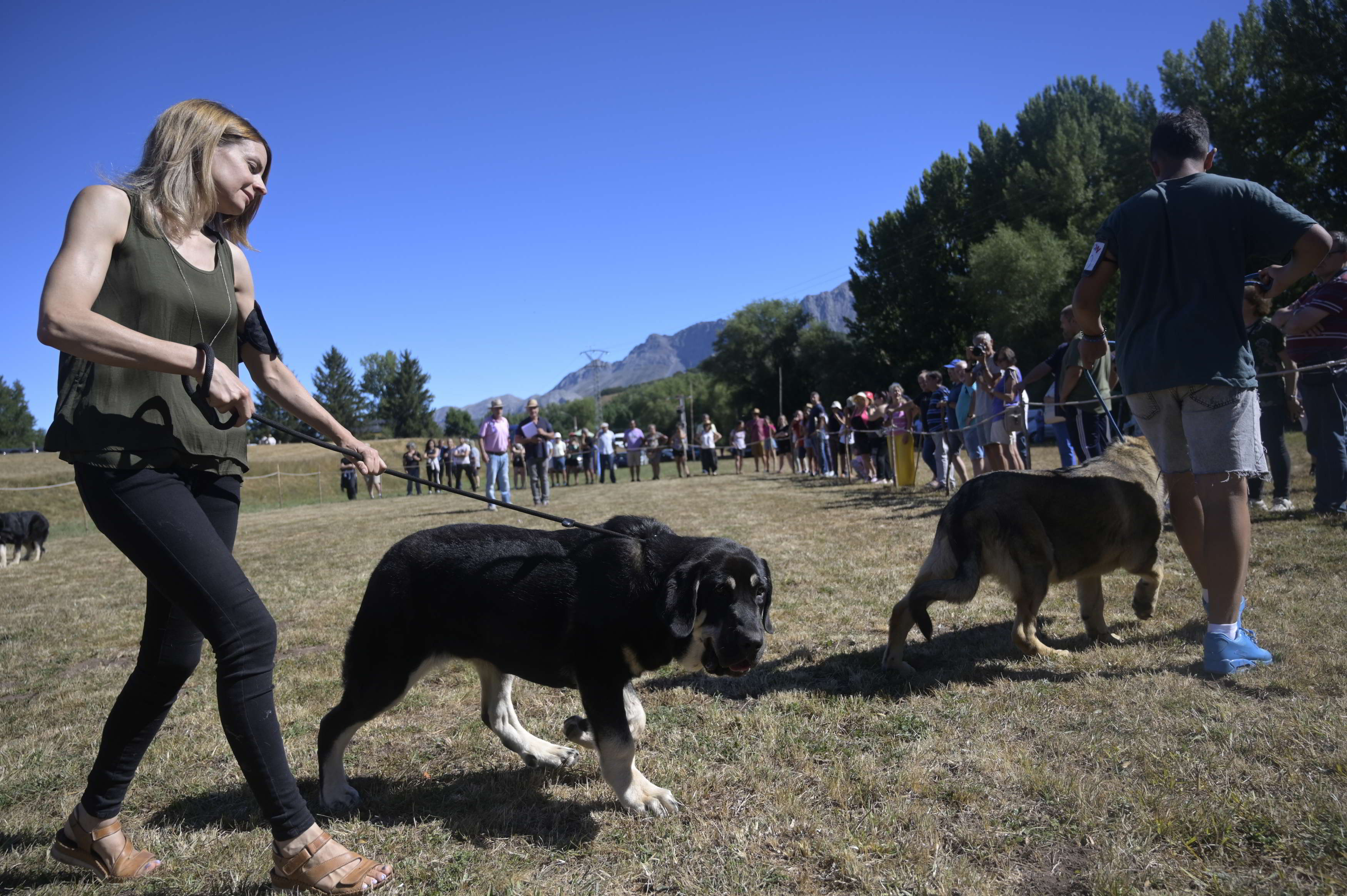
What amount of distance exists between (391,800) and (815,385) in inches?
2623

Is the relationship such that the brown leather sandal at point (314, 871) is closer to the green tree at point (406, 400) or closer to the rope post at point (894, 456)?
the rope post at point (894, 456)

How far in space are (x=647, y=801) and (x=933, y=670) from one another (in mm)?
2032

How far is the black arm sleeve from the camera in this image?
2670mm

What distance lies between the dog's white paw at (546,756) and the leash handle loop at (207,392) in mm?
1951

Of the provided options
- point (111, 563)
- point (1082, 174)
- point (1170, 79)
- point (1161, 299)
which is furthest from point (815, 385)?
point (1161, 299)

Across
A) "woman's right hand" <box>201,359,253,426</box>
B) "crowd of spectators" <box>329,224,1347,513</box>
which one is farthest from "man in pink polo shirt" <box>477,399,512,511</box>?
"woman's right hand" <box>201,359,253,426</box>

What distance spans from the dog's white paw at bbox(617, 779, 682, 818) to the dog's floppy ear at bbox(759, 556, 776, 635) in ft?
2.44

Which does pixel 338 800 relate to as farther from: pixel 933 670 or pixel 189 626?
pixel 933 670

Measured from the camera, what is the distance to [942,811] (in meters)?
2.75

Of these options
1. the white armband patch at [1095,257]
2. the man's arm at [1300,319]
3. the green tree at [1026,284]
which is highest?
the green tree at [1026,284]

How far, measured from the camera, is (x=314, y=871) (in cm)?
233

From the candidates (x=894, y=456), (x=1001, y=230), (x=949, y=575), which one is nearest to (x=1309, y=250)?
(x=949, y=575)

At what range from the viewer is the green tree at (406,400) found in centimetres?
10912

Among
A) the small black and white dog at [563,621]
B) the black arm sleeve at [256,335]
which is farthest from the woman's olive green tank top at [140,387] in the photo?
the small black and white dog at [563,621]
